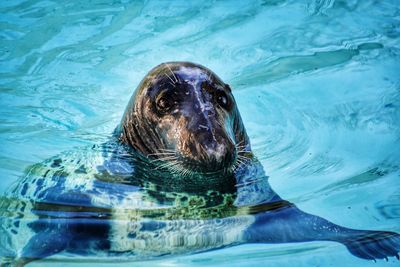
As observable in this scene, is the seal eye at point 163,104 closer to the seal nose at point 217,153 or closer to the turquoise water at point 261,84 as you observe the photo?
the seal nose at point 217,153

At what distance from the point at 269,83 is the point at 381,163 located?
2.71 m

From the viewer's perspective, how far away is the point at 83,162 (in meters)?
5.27

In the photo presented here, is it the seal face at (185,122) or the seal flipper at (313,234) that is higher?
the seal face at (185,122)

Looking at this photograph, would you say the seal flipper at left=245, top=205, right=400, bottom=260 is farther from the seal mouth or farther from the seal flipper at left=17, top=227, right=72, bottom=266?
the seal flipper at left=17, top=227, right=72, bottom=266

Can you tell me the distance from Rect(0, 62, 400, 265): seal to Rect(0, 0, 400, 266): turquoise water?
0.52 ft

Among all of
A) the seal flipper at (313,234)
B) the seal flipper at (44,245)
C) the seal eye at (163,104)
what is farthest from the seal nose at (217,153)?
the seal flipper at (44,245)

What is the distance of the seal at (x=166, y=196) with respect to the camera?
13.6 ft

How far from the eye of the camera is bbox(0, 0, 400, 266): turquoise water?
4.91m

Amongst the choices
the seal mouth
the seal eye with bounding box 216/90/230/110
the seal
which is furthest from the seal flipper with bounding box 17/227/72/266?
the seal eye with bounding box 216/90/230/110

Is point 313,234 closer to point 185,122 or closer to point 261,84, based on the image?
point 185,122

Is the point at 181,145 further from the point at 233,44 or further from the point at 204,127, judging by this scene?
the point at 233,44

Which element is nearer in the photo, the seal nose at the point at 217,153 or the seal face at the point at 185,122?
the seal nose at the point at 217,153

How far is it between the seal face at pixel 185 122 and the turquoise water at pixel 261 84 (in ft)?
2.04

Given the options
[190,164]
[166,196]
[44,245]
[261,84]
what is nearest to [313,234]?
[190,164]
